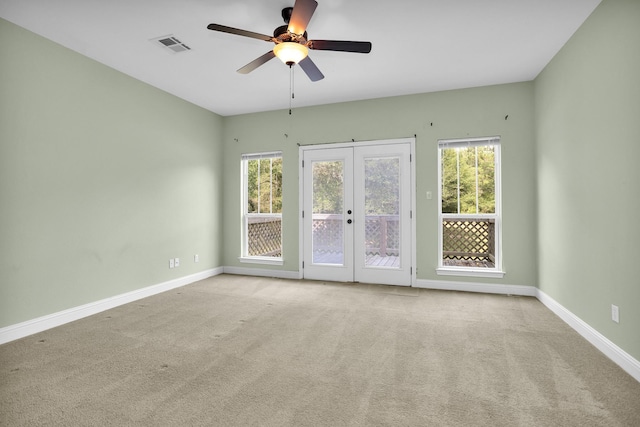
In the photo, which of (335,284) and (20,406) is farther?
(335,284)

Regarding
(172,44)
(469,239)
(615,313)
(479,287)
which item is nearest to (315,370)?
(615,313)

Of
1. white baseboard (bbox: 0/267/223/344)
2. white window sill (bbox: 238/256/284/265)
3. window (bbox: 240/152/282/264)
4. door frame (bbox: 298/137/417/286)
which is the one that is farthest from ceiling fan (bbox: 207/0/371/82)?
white window sill (bbox: 238/256/284/265)

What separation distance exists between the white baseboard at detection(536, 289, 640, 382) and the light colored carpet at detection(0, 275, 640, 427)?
0.07m

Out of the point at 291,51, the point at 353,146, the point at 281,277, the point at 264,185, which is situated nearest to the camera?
the point at 291,51

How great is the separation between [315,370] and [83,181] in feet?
9.76

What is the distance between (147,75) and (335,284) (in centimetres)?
360

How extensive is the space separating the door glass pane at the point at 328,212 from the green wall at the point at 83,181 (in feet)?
6.07

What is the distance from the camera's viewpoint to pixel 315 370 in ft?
7.19

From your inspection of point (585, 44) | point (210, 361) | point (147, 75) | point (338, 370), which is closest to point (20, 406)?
point (210, 361)

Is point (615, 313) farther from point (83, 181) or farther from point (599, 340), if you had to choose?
point (83, 181)

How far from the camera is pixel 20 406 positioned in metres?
1.78

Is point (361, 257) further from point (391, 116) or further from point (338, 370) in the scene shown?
point (338, 370)

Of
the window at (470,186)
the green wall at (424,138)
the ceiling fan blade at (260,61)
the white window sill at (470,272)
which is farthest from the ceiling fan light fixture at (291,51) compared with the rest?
the white window sill at (470,272)

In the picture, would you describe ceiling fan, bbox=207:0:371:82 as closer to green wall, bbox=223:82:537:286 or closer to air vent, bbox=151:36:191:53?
air vent, bbox=151:36:191:53
